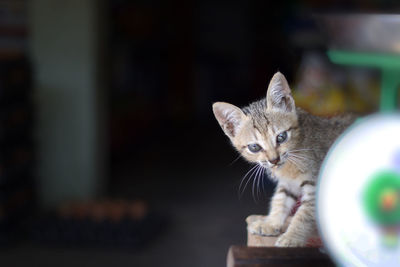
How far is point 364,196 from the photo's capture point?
62 centimetres

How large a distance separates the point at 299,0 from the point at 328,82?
3.41 m

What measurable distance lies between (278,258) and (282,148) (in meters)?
0.17

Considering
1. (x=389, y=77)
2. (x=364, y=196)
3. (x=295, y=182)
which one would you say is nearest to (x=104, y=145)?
(x=389, y=77)

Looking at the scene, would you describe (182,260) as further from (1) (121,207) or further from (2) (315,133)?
(2) (315,133)

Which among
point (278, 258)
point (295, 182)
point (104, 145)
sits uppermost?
point (104, 145)

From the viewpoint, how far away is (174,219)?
429 cm

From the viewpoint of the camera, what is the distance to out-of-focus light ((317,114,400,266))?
0.62 m

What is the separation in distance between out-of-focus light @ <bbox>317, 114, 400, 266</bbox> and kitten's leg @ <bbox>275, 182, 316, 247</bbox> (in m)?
0.14

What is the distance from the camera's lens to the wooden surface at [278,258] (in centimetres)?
75

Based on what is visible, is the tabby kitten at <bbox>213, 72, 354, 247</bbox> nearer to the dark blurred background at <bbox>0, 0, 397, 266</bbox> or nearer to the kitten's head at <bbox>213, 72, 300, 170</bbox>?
the kitten's head at <bbox>213, 72, 300, 170</bbox>

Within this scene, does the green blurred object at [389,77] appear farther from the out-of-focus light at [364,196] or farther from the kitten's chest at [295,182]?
the out-of-focus light at [364,196]

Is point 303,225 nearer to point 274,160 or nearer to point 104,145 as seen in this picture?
point 274,160

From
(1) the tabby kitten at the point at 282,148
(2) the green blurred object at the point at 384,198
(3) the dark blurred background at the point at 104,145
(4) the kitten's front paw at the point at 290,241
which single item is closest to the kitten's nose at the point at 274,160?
(1) the tabby kitten at the point at 282,148

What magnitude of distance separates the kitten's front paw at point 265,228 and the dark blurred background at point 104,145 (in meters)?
1.20
